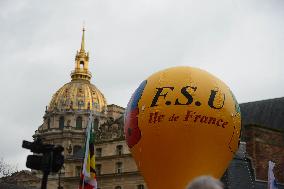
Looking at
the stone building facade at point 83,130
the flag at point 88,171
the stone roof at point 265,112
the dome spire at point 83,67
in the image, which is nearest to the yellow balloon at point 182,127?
the flag at point 88,171

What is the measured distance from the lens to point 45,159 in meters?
11.2

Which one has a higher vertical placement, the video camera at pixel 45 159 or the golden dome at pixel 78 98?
the golden dome at pixel 78 98

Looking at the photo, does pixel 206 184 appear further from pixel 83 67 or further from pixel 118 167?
pixel 83 67

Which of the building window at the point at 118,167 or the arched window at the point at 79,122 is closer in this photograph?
the building window at the point at 118,167

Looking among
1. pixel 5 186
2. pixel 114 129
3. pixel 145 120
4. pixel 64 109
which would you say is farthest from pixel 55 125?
pixel 145 120

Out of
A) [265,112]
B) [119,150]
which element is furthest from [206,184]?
[119,150]

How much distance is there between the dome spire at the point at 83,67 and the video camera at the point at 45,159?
125 m

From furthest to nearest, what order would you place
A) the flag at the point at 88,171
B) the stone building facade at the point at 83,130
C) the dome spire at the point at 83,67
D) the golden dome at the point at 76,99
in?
the dome spire at the point at 83,67
the golden dome at the point at 76,99
the stone building facade at the point at 83,130
the flag at the point at 88,171

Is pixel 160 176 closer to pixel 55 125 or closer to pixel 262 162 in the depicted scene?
pixel 262 162

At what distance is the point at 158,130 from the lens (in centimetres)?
1631

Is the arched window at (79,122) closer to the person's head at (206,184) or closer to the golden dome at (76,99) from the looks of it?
the golden dome at (76,99)

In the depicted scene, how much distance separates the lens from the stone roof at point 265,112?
47.9m

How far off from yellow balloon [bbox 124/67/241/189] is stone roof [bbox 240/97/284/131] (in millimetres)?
30515

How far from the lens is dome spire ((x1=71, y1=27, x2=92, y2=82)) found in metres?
136
